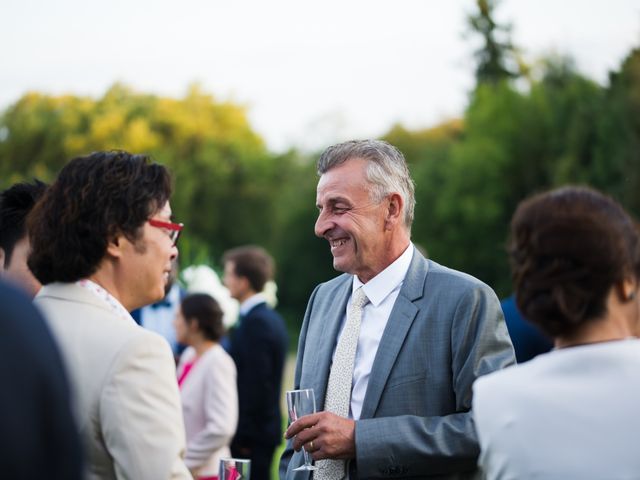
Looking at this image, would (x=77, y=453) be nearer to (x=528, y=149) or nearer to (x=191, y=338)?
(x=191, y=338)

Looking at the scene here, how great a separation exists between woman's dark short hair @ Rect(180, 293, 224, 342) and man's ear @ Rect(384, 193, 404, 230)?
3.76 meters

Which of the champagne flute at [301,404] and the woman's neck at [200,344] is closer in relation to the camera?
the champagne flute at [301,404]

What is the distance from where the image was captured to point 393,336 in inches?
153

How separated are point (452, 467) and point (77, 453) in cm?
249

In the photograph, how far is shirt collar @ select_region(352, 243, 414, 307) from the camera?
4.11 metres

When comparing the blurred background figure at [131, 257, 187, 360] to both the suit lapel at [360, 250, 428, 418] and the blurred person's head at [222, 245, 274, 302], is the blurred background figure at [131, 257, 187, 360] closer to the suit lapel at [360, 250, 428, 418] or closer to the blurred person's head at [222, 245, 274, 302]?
the blurred person's head at [222, 245, 274, 302]

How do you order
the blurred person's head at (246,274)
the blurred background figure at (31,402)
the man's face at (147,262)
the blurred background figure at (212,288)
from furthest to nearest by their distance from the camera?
1. the blurred background figure at (212,288)
2. the blurred person's head at (246,274)
3. the man's face at (147,262)
4. the blurred background figure at (31,402)

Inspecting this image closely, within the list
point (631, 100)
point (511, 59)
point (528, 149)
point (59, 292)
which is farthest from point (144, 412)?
point (511, 59)

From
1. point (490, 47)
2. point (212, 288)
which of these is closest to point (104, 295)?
point (212, 288)

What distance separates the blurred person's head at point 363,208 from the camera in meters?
4.14

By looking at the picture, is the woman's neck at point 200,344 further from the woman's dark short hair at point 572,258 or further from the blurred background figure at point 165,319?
the woman's dark short hair at point 572,258

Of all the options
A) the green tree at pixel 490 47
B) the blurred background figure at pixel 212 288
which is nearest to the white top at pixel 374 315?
the blurred background figure at pixel 212 288

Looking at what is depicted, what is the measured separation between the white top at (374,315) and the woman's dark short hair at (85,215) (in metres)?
1.29

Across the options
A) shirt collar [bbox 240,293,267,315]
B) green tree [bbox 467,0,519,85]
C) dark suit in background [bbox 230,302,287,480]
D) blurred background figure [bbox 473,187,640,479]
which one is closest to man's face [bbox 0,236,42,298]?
blurred background figure [bbox 473,187,640,479]
